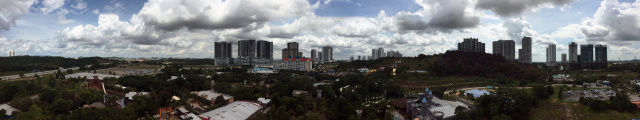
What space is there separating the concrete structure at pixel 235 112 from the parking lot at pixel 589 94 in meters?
29.8

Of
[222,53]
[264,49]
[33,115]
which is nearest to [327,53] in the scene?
[264,49]

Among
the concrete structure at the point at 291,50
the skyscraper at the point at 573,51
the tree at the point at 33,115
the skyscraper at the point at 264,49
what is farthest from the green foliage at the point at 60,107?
the skyscraper at the point at 573,51

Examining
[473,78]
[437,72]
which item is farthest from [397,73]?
[473,78]

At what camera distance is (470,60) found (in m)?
55.0

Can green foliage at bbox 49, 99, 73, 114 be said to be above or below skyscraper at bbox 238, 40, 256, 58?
below

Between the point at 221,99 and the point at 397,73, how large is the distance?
32.4 metres

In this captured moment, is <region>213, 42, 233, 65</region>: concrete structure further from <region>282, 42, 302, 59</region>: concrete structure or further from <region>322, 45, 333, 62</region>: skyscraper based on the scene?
<region>322, 45, 333, 62</region>: skyscraper

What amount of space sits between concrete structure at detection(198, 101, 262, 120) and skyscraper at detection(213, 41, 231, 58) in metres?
79.1

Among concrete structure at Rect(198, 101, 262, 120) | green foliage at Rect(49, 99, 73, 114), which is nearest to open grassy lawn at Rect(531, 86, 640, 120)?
concrete structure at Rect(198, 101, 262, 120)

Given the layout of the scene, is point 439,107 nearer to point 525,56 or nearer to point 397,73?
point 397,73

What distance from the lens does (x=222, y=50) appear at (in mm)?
101500

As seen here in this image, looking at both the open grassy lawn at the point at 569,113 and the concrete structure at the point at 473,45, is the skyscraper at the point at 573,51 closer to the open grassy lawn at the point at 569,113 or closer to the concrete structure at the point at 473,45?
the concrete structure at the point at 473,45

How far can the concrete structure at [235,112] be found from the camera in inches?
827

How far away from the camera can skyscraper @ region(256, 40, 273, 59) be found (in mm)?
98325
